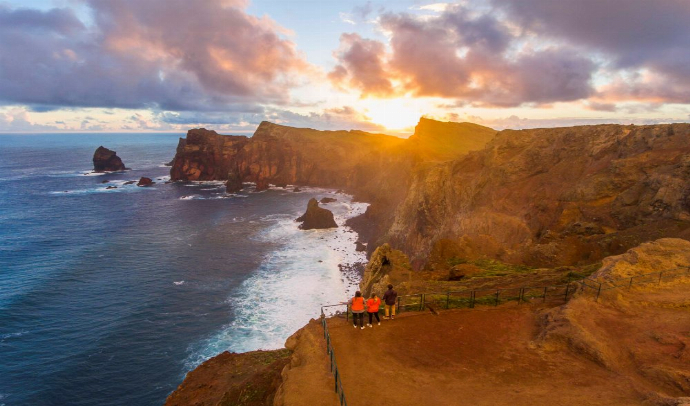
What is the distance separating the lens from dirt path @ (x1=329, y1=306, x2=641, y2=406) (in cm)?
1090

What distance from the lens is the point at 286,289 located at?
48.8 meters

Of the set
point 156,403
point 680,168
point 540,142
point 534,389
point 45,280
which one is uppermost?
point 540,142

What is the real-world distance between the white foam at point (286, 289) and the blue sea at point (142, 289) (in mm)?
193

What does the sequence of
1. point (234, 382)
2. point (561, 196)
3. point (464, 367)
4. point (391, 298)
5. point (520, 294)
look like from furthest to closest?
point (561, 196) → point (234, 382) → point (520, 294) → point (391, 298) → point (464, 367)

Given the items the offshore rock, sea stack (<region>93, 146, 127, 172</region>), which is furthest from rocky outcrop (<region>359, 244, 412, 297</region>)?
sea stack (<region>93, 146, 127, 172</region>)

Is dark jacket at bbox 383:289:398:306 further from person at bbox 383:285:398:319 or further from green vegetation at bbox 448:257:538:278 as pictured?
green vegetation at bbox 448:257:538:278

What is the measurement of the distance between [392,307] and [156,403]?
24653 millimetres

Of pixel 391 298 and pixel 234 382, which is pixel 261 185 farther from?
pixel 391 298

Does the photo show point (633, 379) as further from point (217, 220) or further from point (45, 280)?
point (217, 220)

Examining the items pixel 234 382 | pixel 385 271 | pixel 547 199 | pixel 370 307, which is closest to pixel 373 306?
pixel 370 307

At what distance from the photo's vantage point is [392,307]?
16.1 meters

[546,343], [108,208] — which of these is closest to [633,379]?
[546,343]

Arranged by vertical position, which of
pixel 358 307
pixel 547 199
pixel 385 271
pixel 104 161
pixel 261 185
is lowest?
pixel 261 185

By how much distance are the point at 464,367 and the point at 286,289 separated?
38.7 meters
